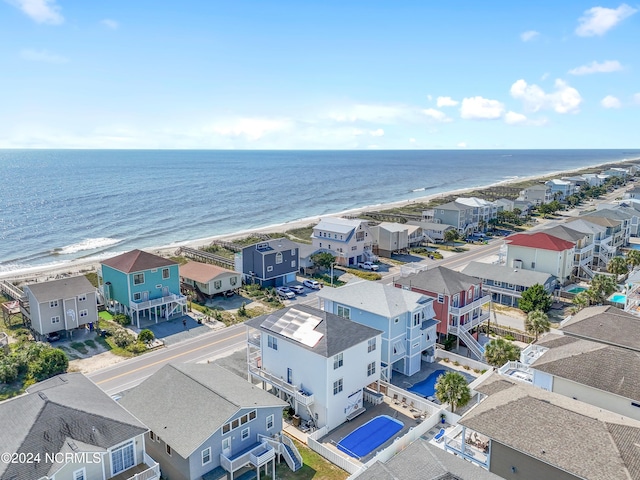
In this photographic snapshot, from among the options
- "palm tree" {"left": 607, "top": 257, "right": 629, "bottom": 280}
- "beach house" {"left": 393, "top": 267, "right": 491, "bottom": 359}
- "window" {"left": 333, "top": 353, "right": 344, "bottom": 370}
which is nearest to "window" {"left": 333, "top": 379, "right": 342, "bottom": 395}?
"window" {"left": 333, "top": 353, "right": 344, "bottom": 370}

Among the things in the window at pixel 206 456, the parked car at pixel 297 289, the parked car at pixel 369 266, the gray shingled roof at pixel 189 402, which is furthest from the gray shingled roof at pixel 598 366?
the parked car at pixel 369 266

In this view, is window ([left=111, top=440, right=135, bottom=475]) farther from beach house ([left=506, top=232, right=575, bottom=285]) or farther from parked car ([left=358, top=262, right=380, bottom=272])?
beach house ([left=506, top=232, right=575, bottom=285])

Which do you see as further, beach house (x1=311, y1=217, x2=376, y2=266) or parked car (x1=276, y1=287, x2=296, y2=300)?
beach house (x1=311, y1=217, x2=376, y2=266)

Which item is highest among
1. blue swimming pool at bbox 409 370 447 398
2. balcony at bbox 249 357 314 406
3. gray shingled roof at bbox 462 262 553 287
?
gray shingled roof at bbox 462 262 553 287

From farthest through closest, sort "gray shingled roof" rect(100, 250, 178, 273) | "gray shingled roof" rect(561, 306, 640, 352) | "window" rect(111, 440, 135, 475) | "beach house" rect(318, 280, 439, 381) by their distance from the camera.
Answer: "gray shingled roof" rect(100, 250, 178, 273)
"beach house" rect(318, 280, 439, 381)
"gray shingled roof" rect(561, 306, 640, 352)
"window" rect(111, 440, 135, 475)

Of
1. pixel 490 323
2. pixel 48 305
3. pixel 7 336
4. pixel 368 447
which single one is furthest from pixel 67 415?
pixel 490 323

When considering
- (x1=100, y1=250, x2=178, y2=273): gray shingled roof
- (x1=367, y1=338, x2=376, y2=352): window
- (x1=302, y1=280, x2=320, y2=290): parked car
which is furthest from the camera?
(x1=302, y1=280, x2=320, y2=290): parked car

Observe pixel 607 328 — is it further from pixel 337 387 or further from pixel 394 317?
pixel 337 387

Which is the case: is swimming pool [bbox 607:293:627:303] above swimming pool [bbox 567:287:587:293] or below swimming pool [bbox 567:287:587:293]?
above

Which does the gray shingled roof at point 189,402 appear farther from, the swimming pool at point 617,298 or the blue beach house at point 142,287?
the swimming pool at point 617,298
